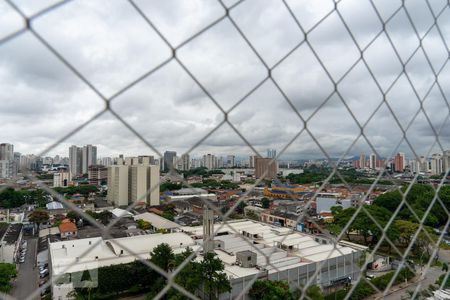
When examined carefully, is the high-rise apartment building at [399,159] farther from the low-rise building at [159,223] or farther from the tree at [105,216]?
the tree at [105,216]

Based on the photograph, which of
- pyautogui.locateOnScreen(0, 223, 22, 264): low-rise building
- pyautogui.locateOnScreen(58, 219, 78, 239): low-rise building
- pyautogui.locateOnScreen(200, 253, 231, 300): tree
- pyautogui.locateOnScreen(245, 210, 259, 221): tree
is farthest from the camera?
pyautogui.locateOnScreen(245, 210, 259, 221): tree

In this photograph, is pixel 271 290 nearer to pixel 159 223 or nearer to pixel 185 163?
pixel 185 163

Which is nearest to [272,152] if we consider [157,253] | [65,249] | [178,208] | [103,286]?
[157,253]

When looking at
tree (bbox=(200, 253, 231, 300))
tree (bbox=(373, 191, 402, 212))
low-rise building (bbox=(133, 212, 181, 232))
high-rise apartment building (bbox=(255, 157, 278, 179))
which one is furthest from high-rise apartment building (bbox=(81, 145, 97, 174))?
tree (bbox=(373, 191, 402, 212))

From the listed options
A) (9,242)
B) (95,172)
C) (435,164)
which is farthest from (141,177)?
(9,242)

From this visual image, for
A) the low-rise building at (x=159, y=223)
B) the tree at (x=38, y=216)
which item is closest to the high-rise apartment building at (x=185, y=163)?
the low-rise building at (x=159, y=223)

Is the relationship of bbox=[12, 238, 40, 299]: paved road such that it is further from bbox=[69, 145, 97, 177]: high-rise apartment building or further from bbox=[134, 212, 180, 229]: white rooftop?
bbox=[69, 145, 97, 177]: high-rise apartment building
